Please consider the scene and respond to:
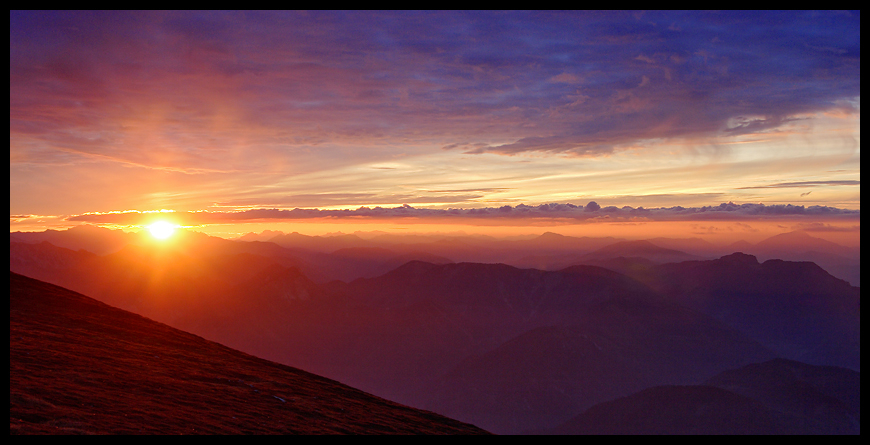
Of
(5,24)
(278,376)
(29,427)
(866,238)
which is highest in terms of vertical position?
(5,24)

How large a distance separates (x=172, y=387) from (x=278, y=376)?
17748 millimetres

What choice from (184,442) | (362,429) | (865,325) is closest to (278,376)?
(362,429)

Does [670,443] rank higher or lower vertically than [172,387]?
higher

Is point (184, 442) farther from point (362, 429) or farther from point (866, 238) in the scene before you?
point (362, 429)

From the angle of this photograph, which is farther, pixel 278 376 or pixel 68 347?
pixel 278 376

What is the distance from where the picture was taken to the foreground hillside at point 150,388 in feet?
87.5

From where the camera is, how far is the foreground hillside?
87.5ft

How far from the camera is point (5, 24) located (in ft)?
44.5

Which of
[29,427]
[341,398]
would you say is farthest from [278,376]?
[29,427]

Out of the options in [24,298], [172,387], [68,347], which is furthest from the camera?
[24,298]

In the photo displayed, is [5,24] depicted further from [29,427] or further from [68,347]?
[68,347]

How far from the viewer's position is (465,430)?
50875mm

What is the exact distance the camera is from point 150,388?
3578 cm

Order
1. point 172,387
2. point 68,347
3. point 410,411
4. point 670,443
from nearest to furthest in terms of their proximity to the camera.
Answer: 1. point 670,443
2. point 172,387
3. point 68,347
4. point 410,411
